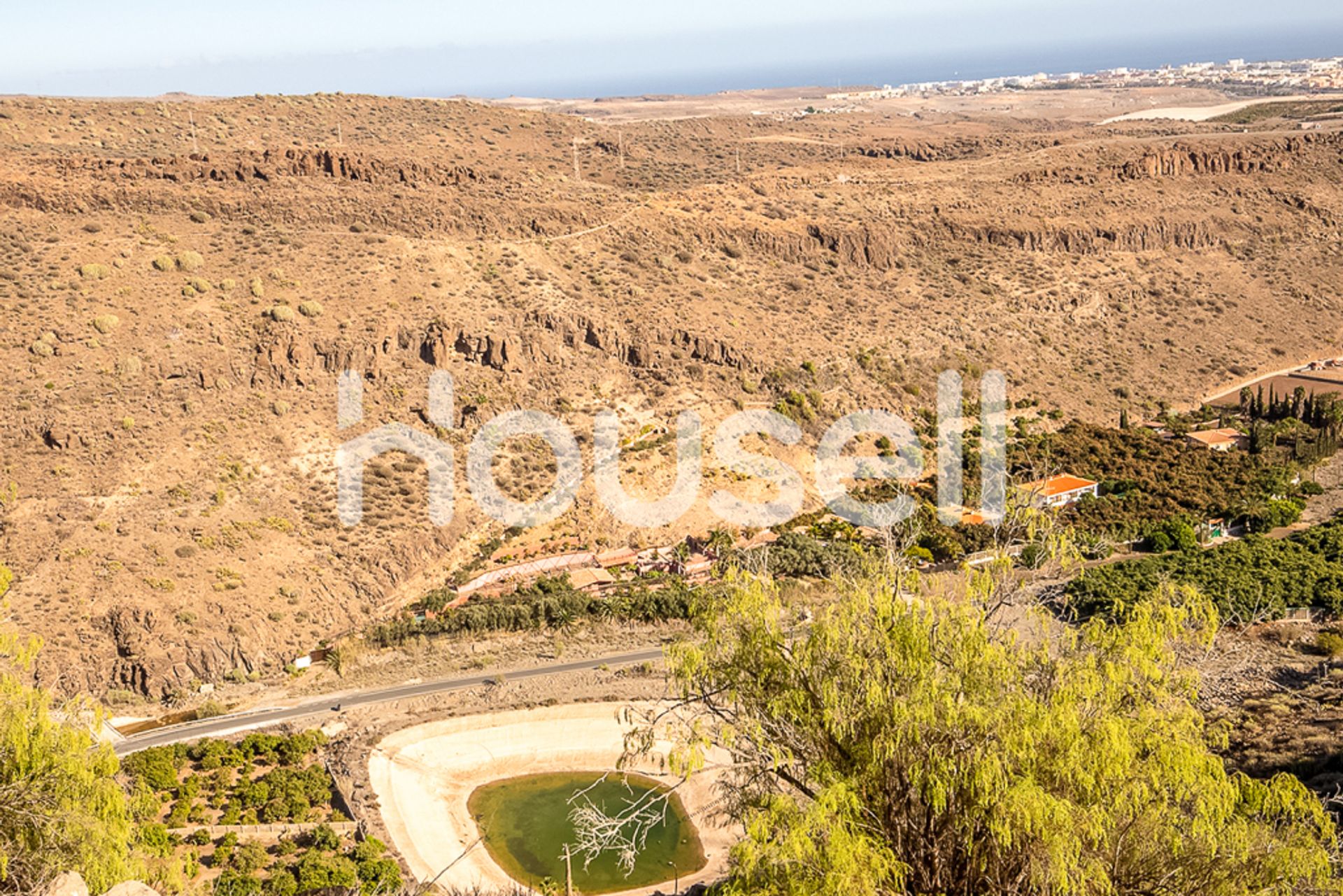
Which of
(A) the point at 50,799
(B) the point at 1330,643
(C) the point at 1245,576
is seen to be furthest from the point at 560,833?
(C) the point at 1245,576

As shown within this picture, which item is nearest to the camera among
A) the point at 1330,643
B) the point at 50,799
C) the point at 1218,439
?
the point at 50,799

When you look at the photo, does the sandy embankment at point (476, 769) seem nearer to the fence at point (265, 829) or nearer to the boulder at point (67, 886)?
the fence at point (265, 829)

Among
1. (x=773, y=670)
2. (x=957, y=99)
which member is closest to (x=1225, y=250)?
(x=773, y=670)

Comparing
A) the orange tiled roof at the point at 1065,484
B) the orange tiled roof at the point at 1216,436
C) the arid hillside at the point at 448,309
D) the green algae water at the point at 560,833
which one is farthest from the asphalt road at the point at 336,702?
the orange tiled roof at the point at 1216,436

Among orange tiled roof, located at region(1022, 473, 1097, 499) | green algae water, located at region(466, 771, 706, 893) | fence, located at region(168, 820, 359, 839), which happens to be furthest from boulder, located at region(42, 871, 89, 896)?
orange tiled roof, located at region(1022, 473, 1097, 499)

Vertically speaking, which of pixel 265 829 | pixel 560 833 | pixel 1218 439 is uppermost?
pixel 1218 439

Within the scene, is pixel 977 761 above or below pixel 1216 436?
above

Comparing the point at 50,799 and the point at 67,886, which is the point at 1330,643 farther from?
the point at 50,799
